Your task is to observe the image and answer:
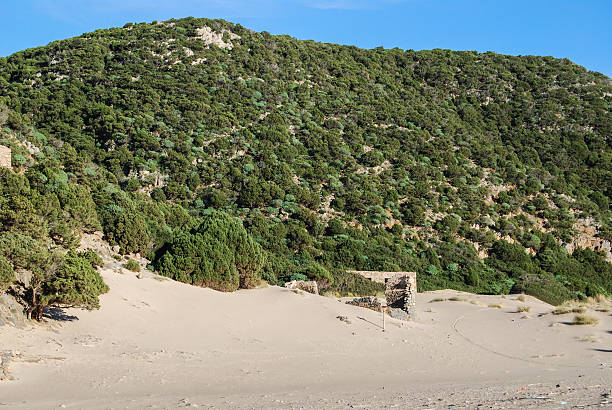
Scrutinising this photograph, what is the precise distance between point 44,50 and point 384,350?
51.7 metres

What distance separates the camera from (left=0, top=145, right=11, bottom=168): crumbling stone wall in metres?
16.9

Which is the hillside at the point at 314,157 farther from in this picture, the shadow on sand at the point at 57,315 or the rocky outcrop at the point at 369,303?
the shadow on sand at the point at 57,315

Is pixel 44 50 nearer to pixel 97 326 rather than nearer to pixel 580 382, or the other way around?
pixel 97 326

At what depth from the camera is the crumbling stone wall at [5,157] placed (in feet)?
55.5

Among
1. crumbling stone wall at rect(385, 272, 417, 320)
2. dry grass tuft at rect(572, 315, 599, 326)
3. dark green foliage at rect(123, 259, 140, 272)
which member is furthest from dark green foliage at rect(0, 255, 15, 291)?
dry grass tuft at rect(572, 315, 599, 326)

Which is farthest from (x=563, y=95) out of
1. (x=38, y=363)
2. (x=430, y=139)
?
(x=38, y=363)

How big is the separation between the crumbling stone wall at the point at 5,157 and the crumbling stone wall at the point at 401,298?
1325 centimetres

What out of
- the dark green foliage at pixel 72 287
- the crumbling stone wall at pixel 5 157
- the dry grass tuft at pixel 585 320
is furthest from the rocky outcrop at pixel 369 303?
the crumbling stone wall at pixel 5 157

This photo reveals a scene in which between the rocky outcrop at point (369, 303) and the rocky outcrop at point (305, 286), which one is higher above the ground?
the rocky outcrop at point (305, 286)

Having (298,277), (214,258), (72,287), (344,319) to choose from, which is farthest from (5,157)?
(344,319)

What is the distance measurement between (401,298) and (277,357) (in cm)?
898

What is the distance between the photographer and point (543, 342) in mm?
12039

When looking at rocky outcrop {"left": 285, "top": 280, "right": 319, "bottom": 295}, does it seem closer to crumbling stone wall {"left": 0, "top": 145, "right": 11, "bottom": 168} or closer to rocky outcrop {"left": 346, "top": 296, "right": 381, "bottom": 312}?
rocky outcrop {"left": 346, "top": 296, "right": 381, "bottom": 312}

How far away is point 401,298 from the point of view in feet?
56.7
